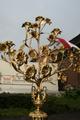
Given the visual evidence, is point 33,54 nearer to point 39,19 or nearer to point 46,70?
point 46,70

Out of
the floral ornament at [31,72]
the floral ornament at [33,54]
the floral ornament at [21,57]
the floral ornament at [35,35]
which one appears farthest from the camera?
the floral ornament at [35,35]

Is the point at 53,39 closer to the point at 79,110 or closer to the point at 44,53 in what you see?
the point at 44,53

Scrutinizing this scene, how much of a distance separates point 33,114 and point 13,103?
16.3 metres

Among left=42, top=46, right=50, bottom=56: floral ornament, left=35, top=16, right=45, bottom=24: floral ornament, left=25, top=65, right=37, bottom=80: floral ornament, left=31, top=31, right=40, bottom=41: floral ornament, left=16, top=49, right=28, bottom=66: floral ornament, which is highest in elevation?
left=35, top=16, right=45, bottom=24: floral ornament

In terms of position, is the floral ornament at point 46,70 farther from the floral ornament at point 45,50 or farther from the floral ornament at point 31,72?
the floral ornament at point 45,50

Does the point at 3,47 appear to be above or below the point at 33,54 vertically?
above

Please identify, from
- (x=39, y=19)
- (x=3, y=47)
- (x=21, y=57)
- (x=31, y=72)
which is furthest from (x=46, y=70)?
(x=39, y=19)

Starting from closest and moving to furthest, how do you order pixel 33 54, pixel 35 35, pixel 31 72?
pixel 31 72
pixel 33 54
pixel 35 35

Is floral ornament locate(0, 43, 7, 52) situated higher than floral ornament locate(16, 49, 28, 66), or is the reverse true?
floral ornament locate(0, 43, 7, 52)

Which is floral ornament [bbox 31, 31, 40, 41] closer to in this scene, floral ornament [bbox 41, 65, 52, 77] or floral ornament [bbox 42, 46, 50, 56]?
floral ornament [bbox 42, 46, 50, 56]

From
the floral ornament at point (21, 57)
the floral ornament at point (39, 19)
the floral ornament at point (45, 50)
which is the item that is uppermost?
the floral ornament at point (39, 19)

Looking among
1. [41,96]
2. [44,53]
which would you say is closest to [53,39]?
[44,53]

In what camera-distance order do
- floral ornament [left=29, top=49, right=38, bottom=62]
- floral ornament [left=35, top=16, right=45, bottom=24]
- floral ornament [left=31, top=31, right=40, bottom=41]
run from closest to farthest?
1. floral ornament [left=29, top=49, right=38, bottom=62]
2. floral ornament [left=31, top=31, right=40, bottom=41]
3. floral ornament [left=35, top=16, right=45, bottom=24]

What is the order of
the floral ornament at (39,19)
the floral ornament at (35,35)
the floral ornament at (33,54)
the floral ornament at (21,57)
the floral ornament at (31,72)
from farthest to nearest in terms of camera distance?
the floral ornament at (39,19), the floral ornament at (35,35), the floral ornament at (33,54), the floral ornament at (21,57), the floral ornament at (31,72)
